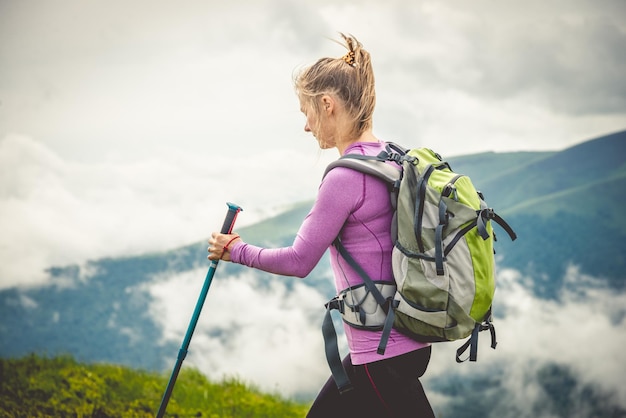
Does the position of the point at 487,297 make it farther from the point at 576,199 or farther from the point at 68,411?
the point at 576,199

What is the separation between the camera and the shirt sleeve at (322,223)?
8.21ft

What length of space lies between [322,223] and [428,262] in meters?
0.50

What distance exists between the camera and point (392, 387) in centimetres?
262

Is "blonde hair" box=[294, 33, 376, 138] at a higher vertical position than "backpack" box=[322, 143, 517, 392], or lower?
higher

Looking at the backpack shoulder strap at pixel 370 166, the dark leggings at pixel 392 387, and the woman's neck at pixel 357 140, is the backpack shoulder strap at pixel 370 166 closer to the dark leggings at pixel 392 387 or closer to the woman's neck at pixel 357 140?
the woman's neck at pixel 357 140

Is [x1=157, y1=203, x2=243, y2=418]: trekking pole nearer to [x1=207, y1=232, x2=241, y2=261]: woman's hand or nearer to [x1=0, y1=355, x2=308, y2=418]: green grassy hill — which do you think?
[x1=207, y1=232, x2=241, y2=261]: woman's hand

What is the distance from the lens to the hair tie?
107 inches

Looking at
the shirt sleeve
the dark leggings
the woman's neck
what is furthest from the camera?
the woman's neck

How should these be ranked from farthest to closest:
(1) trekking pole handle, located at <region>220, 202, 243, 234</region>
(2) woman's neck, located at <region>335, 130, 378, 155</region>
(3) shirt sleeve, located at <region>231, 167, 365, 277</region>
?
A: (1) trekking pole handle, located at <region>220, 202, 243, 234</region>, (2) woman's neck, located at <region>335, 130, 378, 155</region>, (3) shirt sleeve, located at <region>231, 167, 365, 277</region>

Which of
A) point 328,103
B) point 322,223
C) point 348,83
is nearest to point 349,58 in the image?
point 348,83

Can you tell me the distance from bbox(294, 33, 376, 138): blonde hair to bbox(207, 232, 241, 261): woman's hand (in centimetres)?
75

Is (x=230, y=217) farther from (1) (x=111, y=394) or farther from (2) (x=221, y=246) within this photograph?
(1) (x=111, y=394)

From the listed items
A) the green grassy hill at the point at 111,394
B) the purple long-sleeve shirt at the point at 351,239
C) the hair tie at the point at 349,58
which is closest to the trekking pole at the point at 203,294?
the purple long-sleeve shirt at the point at 351,239

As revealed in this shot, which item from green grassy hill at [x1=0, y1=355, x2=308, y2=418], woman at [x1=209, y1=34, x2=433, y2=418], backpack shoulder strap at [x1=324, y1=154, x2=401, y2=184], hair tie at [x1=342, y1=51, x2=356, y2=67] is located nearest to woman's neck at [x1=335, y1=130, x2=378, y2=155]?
woman at [x1=209, y1=34, x2=433, y2=418]
